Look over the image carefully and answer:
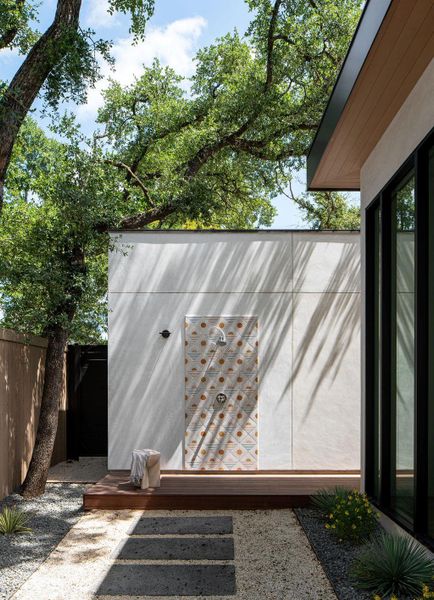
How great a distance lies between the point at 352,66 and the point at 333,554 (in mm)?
3735

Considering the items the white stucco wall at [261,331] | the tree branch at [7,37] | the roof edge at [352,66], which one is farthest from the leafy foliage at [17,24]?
the roof edge at [352,66]

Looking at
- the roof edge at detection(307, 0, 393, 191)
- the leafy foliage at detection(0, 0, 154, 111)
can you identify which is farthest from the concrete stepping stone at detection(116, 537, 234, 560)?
the leafy foliage at detection(0, 0, 154, 111)

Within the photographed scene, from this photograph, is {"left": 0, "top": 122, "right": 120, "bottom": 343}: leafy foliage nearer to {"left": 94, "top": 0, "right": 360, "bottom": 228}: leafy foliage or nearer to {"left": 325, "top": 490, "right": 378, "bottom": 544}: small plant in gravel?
{"left": 94, "top": 0, "right": 360, "bottom": 228}: leafy foliage

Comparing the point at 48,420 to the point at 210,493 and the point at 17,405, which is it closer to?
the point at 17,405

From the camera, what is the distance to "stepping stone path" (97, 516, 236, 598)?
13.9ft

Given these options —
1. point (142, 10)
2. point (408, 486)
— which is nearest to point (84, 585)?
point (408, 486)

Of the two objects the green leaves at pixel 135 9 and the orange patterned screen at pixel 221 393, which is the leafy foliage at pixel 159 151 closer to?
the green leaves at pixel 135 9

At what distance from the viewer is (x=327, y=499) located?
588 centimetres

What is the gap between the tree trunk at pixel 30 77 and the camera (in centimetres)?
576

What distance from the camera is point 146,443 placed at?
780cm

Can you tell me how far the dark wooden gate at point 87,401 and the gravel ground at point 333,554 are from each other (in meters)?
4.58

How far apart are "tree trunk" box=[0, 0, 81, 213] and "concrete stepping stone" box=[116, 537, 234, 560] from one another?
347 cm

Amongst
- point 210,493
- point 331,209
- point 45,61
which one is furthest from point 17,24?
point 331,209

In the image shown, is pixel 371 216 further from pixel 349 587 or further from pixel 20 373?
pixel 20 373
